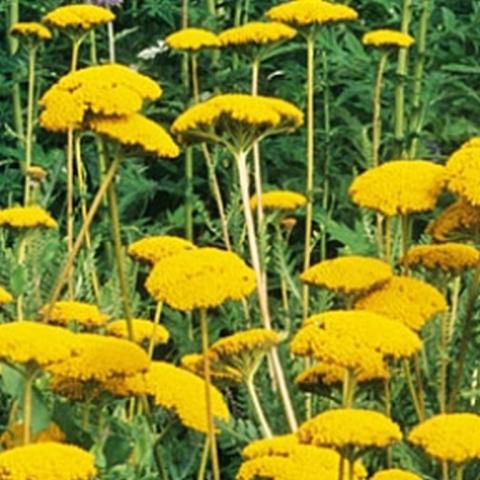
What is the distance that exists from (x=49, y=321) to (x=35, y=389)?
A: 48 cm

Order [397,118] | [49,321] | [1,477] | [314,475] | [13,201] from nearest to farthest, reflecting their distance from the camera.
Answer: [1,477] < [314,475] < [49,321] < [397,118] < [13,201]

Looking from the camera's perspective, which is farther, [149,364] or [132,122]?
[132,122]

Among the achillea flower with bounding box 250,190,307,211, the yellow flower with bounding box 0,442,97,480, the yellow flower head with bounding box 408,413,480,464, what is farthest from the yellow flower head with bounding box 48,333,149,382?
the achillea flower with bounding box 250,190,307,211

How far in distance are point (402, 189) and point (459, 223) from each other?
0.39 ft

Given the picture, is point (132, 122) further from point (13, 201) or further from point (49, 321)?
point (13, 201)

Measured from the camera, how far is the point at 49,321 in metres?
3.62

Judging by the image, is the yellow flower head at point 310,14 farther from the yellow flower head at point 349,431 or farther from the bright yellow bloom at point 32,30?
the yellow flower head at point 349,431

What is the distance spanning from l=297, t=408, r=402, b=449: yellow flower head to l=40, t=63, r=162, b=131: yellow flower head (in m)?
0.79

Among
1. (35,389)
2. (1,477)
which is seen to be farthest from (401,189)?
(1,477)

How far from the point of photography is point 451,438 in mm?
2814

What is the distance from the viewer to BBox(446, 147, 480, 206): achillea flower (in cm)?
331

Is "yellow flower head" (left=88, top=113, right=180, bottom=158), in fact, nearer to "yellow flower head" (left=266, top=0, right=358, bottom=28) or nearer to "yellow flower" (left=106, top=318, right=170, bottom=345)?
"yellow flower" (left=106, top=318, right=170, bottom=345)

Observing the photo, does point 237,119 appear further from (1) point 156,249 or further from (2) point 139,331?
(2) point 139,331

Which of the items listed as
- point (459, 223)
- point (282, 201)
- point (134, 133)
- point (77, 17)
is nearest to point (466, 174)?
point (459, 223)
